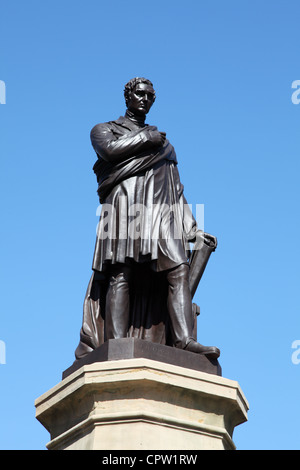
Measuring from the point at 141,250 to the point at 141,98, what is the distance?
2097mm

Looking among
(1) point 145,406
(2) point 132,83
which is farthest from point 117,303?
(2) point 132,83

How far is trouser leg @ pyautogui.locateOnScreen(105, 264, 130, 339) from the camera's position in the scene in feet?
31.7

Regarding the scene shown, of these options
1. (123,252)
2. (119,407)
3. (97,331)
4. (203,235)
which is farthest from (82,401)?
(203,235)

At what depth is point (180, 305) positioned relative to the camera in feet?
32.0

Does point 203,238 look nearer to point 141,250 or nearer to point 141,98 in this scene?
point 141,250

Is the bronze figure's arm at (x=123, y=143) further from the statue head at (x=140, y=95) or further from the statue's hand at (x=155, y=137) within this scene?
the statue head at (x=140, y=95)

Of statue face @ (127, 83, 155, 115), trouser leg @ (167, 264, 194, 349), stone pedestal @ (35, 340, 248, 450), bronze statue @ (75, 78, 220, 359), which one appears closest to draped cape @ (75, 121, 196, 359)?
bronze statue @ (75, 78, 220, 359)

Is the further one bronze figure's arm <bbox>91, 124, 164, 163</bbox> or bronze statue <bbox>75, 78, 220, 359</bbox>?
bronze figure's arm <bbox>91, 124, 164, 163</bbox>

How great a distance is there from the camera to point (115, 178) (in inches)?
408

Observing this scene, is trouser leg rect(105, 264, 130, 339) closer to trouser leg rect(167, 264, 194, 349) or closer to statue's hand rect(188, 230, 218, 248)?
trouser leg rect(167, 264, 194, 349)

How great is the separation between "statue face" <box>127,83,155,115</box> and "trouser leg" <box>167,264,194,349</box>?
7.14 ft
